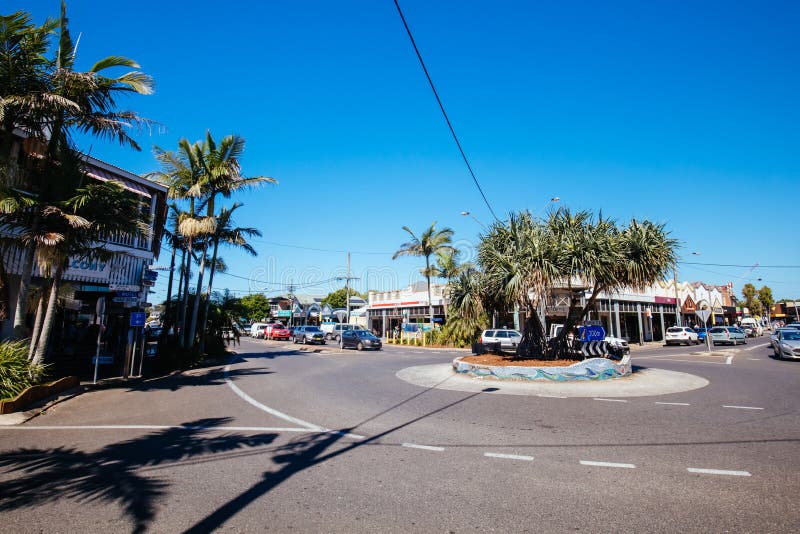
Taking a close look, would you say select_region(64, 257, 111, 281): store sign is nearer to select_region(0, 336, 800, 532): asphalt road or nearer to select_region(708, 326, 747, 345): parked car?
select_region(0, 336, 800, 532): asphalt road

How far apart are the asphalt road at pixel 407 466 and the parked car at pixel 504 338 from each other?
55.5 feet

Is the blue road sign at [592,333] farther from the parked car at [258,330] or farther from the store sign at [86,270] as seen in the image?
the parked car at [258,330]

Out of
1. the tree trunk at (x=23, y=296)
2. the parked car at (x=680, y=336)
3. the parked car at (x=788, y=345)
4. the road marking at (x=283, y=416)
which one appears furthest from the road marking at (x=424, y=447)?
the parked car at (x=680, y=336)

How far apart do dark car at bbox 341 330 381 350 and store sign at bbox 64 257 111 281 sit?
18.2 meters

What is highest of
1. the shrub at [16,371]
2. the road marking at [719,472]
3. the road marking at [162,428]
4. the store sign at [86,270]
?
the store sign at [86,270]

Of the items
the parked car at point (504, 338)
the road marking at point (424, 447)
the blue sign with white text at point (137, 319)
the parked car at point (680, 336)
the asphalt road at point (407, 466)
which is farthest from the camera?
the parked car at point (680, 336)

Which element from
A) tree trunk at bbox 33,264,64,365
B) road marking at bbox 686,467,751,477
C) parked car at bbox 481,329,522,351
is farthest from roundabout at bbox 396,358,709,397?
parked car at bbox 481,329,522,351

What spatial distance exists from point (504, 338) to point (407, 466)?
2338 centimetres

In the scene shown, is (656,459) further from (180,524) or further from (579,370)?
(579,370)

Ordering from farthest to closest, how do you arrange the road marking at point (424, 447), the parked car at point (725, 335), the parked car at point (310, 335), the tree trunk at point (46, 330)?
the parked car at point (310, 335) → the parked car at point (725, 335) → the tree trunk at point (46, 330) → the road marking at point (424, 447)

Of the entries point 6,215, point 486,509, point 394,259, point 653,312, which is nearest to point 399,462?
point 486,509

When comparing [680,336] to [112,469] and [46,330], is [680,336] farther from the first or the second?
[46,330]

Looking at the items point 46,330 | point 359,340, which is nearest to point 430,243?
point 359,340

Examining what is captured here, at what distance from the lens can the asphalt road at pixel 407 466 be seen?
3.98 m
